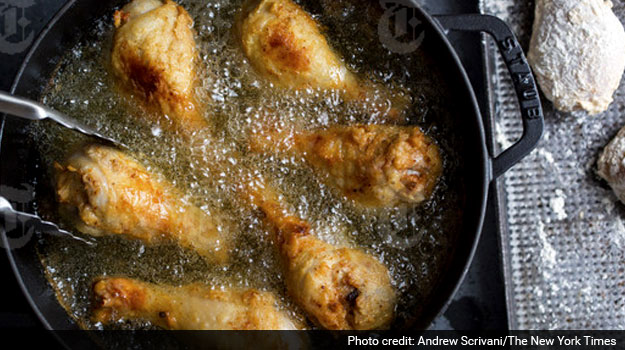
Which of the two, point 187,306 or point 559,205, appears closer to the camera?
point 187,306

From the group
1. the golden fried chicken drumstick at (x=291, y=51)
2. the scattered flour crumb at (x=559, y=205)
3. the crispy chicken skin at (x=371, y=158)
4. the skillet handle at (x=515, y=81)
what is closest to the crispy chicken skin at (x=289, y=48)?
the golden fried chicken drumstick at (x=291, y=51)

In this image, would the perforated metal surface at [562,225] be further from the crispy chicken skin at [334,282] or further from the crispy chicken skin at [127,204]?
the crispy chicken skin at [127,204]

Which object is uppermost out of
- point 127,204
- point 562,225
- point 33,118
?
point 33,118

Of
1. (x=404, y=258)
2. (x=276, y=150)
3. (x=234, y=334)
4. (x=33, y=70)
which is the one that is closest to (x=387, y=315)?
(x=404, y=258)

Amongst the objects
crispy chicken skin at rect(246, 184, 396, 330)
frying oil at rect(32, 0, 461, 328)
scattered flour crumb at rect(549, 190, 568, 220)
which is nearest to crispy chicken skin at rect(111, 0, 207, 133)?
frying oil at rect(32, 0, 461, 328)

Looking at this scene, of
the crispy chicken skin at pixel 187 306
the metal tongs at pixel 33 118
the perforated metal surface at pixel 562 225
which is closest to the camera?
the metal tongs at pixel 33 118

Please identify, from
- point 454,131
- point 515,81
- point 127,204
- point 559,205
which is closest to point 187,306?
point 127,204

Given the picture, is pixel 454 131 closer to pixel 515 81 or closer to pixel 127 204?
pixel 515 81
